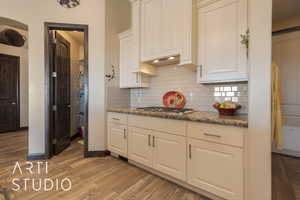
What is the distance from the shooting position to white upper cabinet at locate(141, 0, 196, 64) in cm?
196

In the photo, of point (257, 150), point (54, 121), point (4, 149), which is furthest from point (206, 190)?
point (4, 149)

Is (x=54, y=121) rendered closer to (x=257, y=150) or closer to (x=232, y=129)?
(x=232, y=129)

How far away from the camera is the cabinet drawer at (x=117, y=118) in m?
2.49

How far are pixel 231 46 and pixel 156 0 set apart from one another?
132 centimetres

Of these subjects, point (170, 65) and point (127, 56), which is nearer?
point (170, 65)

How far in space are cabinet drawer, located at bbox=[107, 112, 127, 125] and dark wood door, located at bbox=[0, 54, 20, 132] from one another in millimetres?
4088

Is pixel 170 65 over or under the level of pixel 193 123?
over

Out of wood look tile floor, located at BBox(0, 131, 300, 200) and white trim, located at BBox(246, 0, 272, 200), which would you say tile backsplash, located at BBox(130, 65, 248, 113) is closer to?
white trim, located at BBox(246, 0, 272, 200)

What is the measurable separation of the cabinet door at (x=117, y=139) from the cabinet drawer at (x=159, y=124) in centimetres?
26

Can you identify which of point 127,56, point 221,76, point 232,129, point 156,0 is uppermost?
point 156,0

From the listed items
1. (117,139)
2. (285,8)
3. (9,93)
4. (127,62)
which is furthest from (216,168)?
(9,93)

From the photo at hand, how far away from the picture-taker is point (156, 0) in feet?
7.47

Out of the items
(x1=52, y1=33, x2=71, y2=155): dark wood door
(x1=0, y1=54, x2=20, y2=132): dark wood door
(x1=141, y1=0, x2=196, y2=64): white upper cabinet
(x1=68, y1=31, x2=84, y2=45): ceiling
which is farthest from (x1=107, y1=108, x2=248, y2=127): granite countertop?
(x1=0, y1=54, x2=20, y2=132): dark wood door

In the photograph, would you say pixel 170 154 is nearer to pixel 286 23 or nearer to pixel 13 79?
pixel 286 23
